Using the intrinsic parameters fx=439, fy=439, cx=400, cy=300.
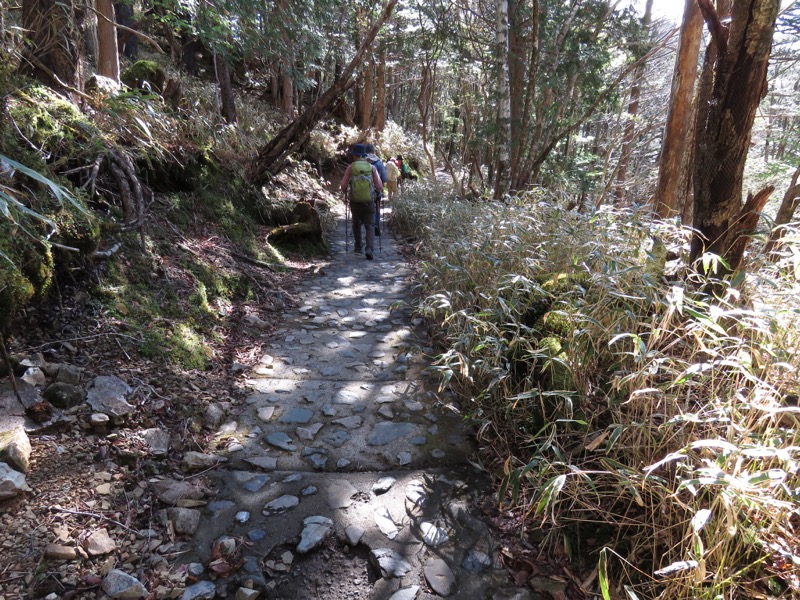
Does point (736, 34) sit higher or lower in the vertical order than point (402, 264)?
higher

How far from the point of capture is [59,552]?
1.86m

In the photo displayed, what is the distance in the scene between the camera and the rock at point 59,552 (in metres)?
1.84

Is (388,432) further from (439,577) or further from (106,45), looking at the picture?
(106,45)

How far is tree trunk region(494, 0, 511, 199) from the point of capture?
8.35 metres

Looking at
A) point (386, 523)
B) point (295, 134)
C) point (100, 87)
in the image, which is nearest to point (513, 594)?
point (386, 523)

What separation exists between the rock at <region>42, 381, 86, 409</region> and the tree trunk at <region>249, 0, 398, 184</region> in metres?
6.42

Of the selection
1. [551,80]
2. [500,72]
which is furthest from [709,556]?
[551,80]

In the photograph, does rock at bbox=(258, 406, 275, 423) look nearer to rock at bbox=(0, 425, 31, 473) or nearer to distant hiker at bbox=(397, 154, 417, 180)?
rock at bbox=(0, 425, 31, 473)

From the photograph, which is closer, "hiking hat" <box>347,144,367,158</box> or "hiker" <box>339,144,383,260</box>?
"hiker" <box>339,144,383,260</box>

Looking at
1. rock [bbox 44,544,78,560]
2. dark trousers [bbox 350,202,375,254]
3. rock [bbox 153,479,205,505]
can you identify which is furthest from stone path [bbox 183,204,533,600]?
dark trousers [bbox 350,202,375,254]

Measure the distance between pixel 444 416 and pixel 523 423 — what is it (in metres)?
0.76

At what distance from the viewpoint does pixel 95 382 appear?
8.97 feet

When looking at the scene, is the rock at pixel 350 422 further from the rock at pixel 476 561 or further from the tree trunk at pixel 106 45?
the tree trunk at pixel 106 45

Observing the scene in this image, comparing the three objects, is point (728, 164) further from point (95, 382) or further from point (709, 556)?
point (95, 382)
